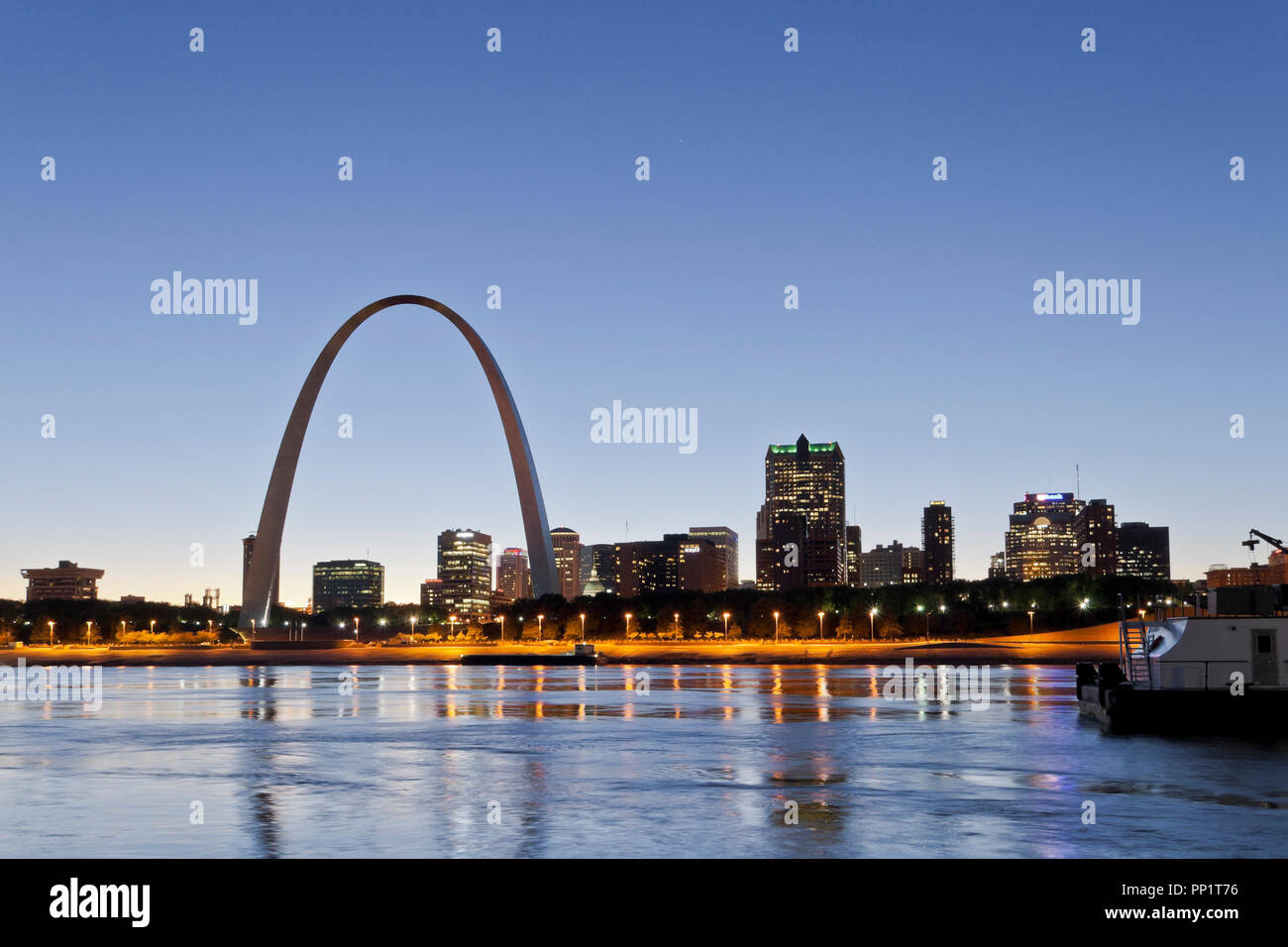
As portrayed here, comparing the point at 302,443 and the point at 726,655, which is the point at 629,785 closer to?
the point at 726,655

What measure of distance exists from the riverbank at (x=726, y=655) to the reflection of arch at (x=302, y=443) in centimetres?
1166

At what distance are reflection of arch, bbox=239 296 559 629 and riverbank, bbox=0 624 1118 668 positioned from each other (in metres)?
11.7

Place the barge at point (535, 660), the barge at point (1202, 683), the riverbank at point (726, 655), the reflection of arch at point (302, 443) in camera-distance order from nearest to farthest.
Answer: the barge at point (1202, 683)
the barge at point (535, 660)
the riverbank at point (726, 655)
the reflection of arch at point (302, 443)

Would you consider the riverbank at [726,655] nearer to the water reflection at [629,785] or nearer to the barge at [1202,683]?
the barge at [1202,683]

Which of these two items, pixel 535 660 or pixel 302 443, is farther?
pixel 302 443

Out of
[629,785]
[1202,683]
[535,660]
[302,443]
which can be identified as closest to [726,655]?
[535,660]

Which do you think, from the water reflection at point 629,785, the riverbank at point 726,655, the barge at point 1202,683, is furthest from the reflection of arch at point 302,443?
the barge at point 1202,683

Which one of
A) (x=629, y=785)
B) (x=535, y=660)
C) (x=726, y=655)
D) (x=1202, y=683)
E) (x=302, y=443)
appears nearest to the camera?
(x=629, y=785)

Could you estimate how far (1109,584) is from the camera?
191375 millimetres

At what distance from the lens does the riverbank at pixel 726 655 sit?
11994cm

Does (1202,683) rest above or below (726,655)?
above

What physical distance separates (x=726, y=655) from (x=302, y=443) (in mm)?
52185

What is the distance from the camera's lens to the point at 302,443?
13488cm

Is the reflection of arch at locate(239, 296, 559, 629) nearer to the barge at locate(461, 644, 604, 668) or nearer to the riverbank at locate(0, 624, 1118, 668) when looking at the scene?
the riverbank at locate(0, 624, 1118, 668)
